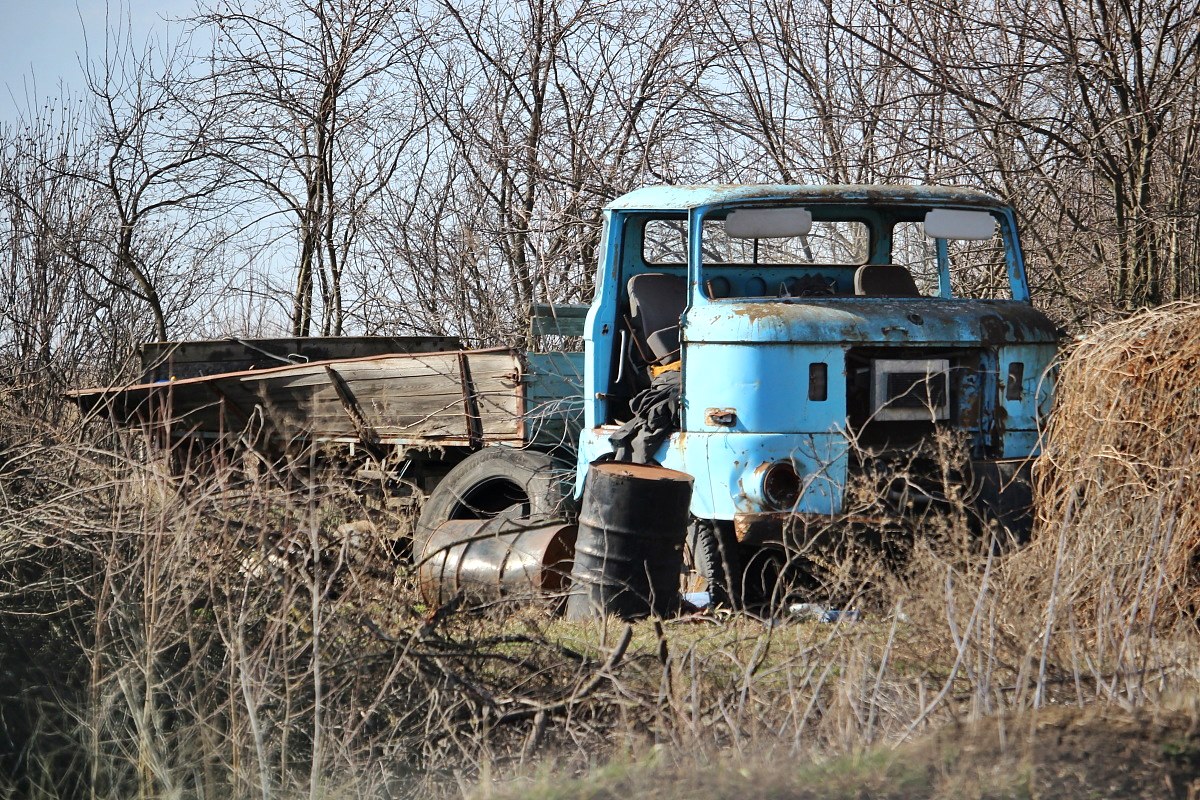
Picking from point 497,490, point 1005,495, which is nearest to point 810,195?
point 1005,495

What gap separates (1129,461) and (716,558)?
2.02 m

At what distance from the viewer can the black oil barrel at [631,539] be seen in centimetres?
581

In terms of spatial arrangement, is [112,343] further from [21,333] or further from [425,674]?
[425,674]

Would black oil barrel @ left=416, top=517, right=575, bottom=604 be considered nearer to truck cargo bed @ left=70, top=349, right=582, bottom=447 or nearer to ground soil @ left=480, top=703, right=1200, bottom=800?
truck cargo bed @ left=70, top=349, right=582, bottom=447

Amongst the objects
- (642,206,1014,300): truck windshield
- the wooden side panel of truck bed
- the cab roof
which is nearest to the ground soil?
the cab roof

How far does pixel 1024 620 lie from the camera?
14.0ft

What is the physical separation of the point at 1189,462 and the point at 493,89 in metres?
9.61

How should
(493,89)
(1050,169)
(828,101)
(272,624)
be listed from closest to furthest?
1. (272,624)
2. (1050,169)
3. (828,101)
4. (493,89)

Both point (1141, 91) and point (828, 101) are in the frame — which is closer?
point (1141, 91)

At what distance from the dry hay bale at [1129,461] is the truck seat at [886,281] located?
1711 millimetres

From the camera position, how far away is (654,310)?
7.07m

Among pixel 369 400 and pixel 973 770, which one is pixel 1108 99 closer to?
pixel 369 400

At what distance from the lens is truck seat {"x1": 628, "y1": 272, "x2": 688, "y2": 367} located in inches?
276

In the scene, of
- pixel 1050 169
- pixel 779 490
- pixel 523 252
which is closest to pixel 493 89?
pixel 523 252
